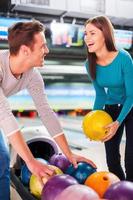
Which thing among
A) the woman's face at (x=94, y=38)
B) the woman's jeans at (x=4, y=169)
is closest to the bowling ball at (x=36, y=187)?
the woman's jeans at (x=4, y=169)

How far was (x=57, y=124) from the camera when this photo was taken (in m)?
1.76

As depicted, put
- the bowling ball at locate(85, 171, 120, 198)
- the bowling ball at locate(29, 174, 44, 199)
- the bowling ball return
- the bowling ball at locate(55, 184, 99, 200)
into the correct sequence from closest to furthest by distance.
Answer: the bowling ball at locate(55, 184, 99, 200)
the bowling ball at locate(85, 171, 120, 198)
the bowling ball at locate(29, 174, 44, 199)
the bowling ball return

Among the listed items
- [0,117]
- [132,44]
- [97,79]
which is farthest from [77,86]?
[0,117]

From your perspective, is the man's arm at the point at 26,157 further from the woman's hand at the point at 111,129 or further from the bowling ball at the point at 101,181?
the woman's hand at the point at 111,129

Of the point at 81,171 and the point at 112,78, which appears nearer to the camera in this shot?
the point at 81,171

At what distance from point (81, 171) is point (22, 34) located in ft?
2.49

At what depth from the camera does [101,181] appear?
1530mm

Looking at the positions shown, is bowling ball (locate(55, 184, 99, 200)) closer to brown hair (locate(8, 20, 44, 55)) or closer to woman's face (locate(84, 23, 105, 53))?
brown hair (locate(8, 20, 44, 55))

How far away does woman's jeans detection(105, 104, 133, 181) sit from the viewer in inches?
76.2

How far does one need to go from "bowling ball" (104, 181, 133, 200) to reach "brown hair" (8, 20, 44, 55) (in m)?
0.75

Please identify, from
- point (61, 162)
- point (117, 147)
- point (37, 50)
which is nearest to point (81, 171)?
point (61, 162)

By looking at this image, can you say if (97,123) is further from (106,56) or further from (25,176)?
(25,176)

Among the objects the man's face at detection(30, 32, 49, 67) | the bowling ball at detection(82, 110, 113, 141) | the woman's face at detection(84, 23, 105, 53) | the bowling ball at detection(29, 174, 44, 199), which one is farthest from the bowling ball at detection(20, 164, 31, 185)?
the woman's face at detection(84, 23, 105, 53)

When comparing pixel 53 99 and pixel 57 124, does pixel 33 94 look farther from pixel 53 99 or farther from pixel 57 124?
pixel 53 99
